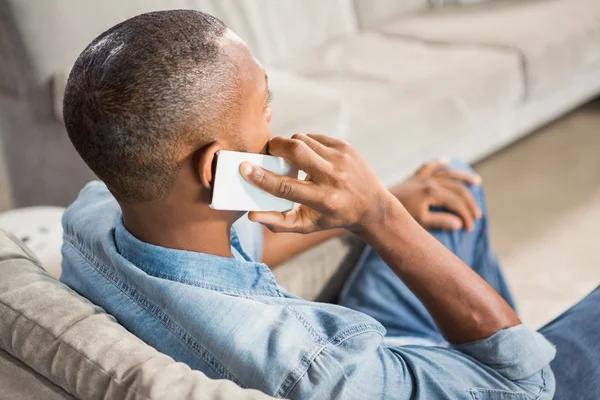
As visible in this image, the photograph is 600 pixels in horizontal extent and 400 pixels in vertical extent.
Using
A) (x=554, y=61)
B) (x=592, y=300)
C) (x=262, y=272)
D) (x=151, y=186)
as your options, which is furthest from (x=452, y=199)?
(x=554, y=61)

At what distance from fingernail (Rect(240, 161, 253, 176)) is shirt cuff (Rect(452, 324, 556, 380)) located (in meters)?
0.41

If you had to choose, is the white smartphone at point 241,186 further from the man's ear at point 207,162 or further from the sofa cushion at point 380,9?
the sofa cushion at point 380,9

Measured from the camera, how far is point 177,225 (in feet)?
2.84

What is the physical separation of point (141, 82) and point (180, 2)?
147 centimetres

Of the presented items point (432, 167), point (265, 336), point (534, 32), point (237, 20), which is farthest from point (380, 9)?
point (265, 336)

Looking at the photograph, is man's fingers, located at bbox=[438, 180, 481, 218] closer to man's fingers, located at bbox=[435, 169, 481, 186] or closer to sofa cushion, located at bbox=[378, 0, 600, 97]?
man's fingers, located at bbox=[435, 169, 481, 186]

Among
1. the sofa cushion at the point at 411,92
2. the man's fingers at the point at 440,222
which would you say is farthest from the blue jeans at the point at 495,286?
the sofa cushion at the point at 411,92

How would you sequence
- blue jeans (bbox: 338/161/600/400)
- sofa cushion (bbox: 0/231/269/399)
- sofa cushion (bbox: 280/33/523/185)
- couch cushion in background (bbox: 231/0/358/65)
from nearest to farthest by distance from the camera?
1. sofa cushion (bbox: 0/231/269/399)
2. blue jeans (bbox: 338/161/600/400)
3. sofa cushion (bbox: 280/33/523/185)
4. couch cushion in background (bbox: 231/0/358/65)

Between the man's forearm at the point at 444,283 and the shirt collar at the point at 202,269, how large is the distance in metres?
0.18

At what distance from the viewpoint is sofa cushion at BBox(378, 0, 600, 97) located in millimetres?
2461

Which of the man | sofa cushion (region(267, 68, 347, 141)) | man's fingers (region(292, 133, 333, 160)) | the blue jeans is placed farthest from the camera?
sofa cushion (region(267, 68, 347, 141))

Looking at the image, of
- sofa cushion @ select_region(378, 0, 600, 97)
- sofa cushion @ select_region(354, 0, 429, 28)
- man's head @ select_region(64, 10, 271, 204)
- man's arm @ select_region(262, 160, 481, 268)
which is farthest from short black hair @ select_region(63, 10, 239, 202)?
sofa cushion @ select_region(354, 0, 429, 28)

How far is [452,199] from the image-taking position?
4.31 ft

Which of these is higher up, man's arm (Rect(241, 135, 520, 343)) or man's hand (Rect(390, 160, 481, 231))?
man's arm (Rect(241, 135, 520, 343))
